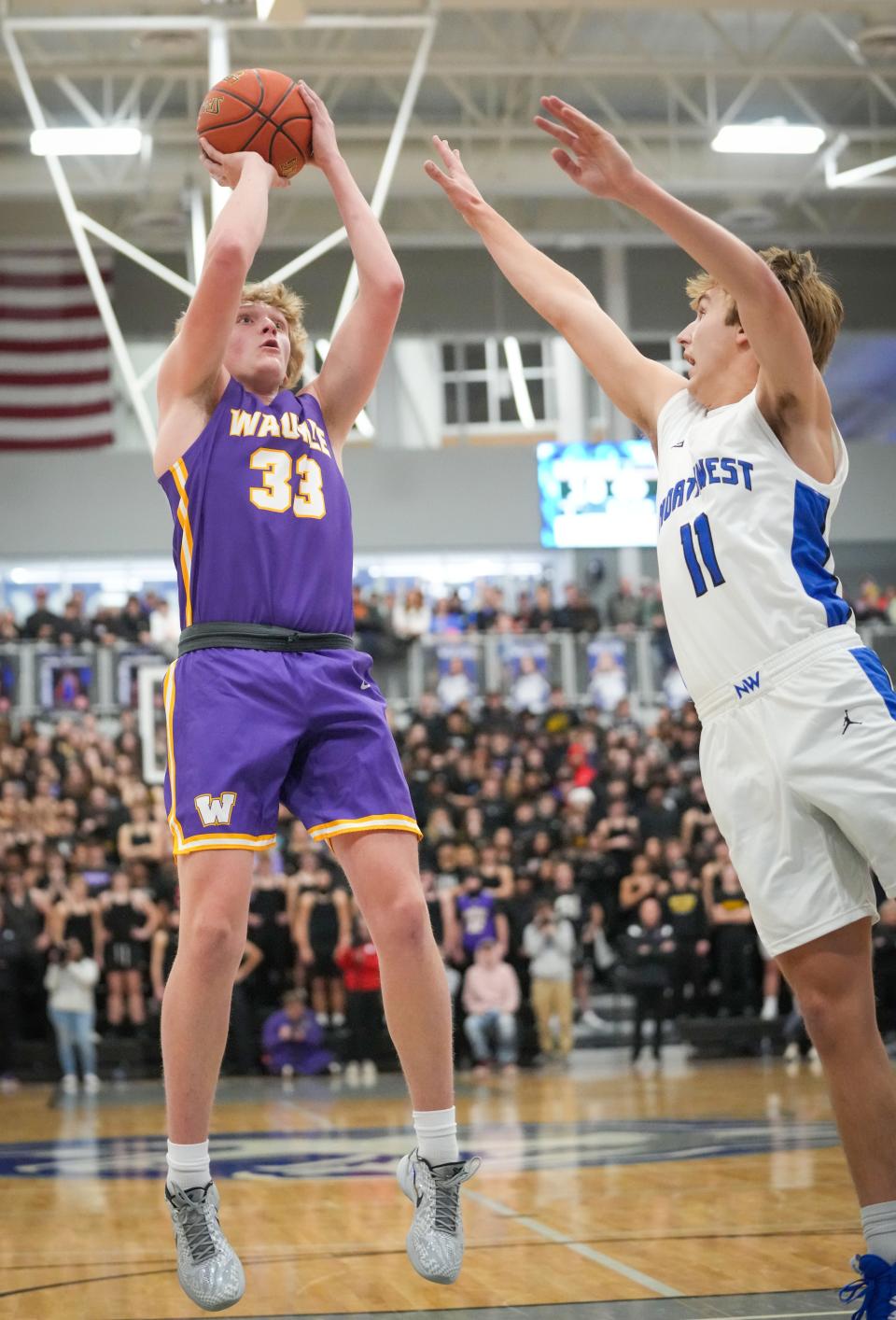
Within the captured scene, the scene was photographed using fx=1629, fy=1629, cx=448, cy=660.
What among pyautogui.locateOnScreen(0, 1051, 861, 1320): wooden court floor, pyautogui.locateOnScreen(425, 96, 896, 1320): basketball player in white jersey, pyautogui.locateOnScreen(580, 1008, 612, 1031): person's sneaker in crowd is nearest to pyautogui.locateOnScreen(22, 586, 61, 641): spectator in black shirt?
pyautogui.locateOnScreen(580, 1008, 612, 1031): person's sneaker in crowd

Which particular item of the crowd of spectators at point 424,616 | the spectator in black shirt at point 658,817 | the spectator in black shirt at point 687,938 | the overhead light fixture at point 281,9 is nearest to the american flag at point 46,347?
the crowd of spectators at point 424,616

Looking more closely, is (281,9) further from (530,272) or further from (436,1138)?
(436,1138)

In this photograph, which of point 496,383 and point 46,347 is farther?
point 496,383

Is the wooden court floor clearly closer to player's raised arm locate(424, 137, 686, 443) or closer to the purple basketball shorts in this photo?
the purple basketball shorts

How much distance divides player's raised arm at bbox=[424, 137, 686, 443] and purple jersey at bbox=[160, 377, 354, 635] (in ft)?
2.56

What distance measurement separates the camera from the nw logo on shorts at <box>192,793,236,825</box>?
3.95m

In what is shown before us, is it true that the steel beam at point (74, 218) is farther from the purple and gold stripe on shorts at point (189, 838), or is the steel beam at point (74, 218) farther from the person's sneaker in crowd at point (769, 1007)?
the purple and gold stripe on shorts at point (189, 838)

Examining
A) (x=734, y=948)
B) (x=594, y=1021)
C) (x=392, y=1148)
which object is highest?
(x=734, y=948)

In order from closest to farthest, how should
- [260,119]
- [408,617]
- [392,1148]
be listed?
Result: [260,119] → [392,1148] → [408,617]

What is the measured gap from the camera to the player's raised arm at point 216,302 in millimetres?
4109

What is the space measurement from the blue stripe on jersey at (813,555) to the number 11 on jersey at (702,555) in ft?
0.59

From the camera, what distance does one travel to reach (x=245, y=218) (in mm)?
4207

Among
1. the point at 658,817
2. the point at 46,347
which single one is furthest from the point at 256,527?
the point at 46,347

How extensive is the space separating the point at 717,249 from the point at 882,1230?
215cm
